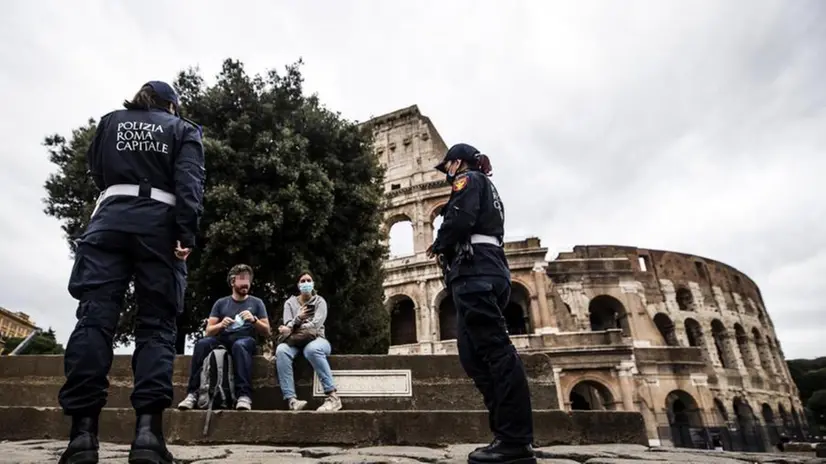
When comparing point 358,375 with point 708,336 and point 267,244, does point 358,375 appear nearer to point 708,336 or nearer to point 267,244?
point 267,244

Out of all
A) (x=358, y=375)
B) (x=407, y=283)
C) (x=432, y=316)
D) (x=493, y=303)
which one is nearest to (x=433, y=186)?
(x=407, y=283)

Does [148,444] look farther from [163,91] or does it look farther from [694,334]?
[694,334]

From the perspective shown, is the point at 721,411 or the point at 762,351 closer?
the point at 721,411

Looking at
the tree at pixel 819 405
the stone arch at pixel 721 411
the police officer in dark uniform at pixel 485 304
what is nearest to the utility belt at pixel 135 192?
the police officer in dark uniform at pixel 485 304

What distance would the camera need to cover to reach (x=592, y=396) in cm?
2494

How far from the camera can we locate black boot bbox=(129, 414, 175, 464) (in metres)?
2.37

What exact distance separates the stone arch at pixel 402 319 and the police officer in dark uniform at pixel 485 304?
2101 centimetres

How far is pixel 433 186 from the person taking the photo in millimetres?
25656

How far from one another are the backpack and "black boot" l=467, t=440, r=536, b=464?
3097 mm

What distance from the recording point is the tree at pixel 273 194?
1157 cm

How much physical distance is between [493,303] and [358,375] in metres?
3.14

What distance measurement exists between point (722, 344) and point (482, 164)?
3451 centimetres

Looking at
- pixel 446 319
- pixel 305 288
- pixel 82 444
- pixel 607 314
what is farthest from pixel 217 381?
pixel 607 314

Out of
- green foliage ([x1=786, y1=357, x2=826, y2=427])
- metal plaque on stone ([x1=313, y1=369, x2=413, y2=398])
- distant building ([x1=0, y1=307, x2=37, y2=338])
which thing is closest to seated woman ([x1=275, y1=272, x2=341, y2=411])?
metal plaque on stone ([x1=313, y1=369, x2=413, y2=398])
